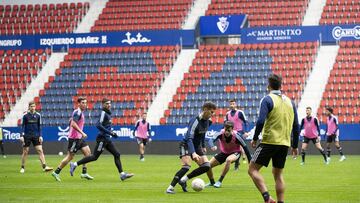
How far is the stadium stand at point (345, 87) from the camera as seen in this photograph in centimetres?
4169

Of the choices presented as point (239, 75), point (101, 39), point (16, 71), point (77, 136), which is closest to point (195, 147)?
point (77, 136)

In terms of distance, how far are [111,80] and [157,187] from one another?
2769 cm

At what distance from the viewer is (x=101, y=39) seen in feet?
164

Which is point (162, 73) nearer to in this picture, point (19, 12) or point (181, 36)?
point (181, 36)

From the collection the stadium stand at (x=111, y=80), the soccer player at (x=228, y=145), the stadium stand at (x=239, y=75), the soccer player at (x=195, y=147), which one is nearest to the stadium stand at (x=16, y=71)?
the stadium stand at (x=111, y=80)

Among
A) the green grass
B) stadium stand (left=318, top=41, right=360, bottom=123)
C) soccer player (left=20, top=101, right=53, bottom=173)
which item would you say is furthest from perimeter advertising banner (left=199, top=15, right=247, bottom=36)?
soccer player (left=20, top=101, right=53, bottom=173)

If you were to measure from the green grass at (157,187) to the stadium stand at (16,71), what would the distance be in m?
20.8

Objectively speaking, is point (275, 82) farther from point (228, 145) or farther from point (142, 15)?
point (142, 15)

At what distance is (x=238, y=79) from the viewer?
45281 mm

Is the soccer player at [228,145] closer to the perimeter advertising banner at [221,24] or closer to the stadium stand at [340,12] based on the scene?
the stadium stand at [340,12]

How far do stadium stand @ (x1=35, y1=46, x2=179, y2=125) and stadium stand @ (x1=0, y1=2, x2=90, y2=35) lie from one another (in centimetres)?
300

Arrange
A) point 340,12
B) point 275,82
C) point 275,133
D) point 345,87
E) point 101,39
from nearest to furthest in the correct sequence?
1. point 275,82
2. point 275,133
3. point 345,87
4. point 340,12
5. point 101,39

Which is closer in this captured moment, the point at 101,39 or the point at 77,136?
the point at 77,136

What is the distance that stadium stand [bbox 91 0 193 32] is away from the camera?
49.8 m
